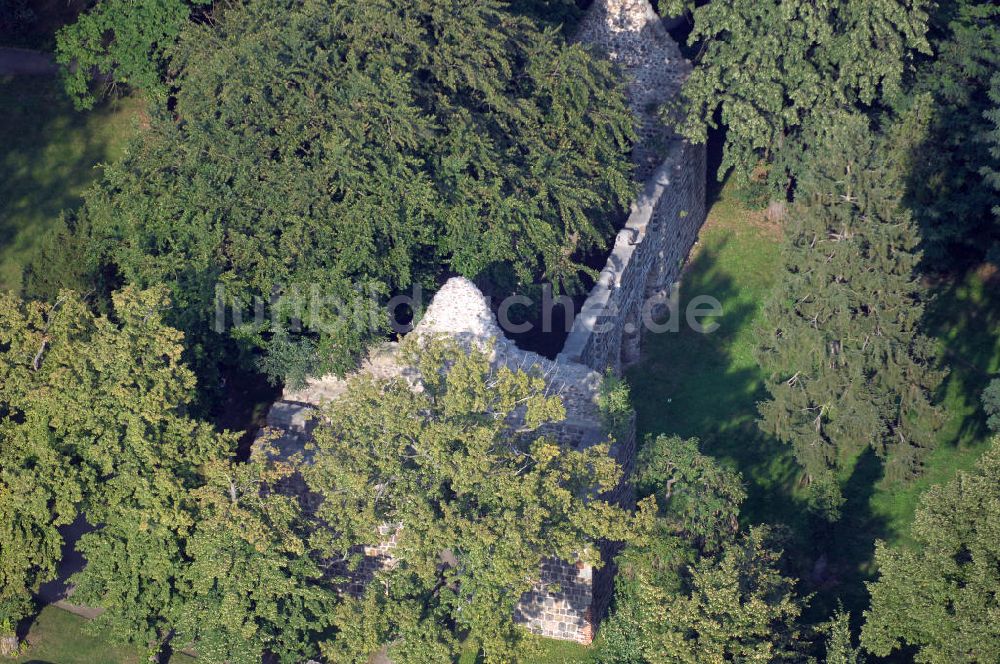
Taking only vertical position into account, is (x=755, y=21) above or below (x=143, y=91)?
above

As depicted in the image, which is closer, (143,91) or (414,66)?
(414,66)

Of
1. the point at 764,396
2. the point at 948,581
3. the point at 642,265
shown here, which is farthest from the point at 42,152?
the point at 948,581

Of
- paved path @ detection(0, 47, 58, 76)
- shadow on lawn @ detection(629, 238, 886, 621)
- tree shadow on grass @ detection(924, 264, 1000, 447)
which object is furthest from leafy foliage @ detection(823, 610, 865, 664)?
paved path @ detection(0, 47, 58, 76)

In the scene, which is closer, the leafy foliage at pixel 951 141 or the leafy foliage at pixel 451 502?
the leafy foliage at pixel 451 502

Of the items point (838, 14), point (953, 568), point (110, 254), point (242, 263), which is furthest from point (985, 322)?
point (110, 254)

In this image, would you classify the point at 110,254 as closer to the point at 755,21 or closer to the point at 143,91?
the point at 143,91

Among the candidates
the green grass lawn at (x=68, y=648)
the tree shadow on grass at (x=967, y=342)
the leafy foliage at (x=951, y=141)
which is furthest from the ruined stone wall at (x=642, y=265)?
the green grass lawn at (x=68, y=648)

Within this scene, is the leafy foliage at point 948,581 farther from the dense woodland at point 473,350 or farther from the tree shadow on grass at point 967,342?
the tree shadow on grass at point 967,342
